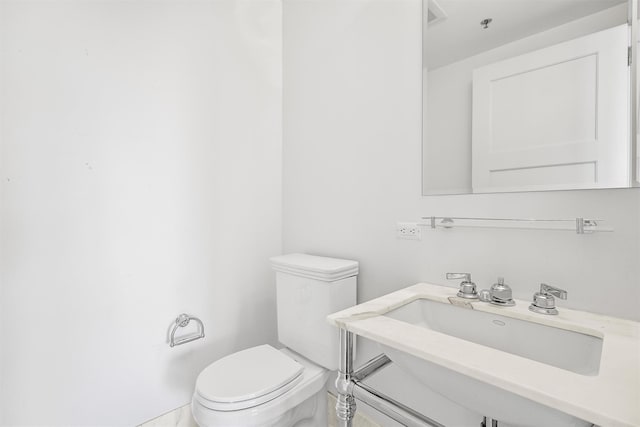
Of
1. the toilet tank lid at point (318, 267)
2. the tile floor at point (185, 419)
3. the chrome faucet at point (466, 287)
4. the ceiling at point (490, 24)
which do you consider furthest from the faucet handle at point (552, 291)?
the tile floor at point (185, 419)

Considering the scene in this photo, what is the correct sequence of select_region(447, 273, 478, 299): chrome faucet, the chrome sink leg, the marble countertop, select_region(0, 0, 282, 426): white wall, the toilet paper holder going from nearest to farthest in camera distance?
the marble countertop → the chrome sink leg → select_region(447, 273, 478, 299): chrome faucet → select_region(0, 0, 282, 426): white wall → the toilet paper holder

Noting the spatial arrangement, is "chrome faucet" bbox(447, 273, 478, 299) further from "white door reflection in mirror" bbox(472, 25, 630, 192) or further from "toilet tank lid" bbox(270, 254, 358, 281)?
"toilet tank lid" bbox(270, 254, 358, 281)

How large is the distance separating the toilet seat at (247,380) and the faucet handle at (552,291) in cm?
87

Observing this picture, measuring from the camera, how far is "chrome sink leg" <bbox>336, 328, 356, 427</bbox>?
32.4 inches

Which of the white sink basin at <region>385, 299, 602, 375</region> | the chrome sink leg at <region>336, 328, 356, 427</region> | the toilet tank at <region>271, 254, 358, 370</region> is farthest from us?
the toilet tank at <region>271, 254, 358, 370</region>

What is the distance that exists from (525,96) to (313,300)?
1.06 m

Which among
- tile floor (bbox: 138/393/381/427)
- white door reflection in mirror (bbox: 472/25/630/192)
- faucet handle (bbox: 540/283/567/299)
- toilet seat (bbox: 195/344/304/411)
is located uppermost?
white door reflection in mirror (bbox: 472/25/630/192)

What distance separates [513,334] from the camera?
0.82 metres

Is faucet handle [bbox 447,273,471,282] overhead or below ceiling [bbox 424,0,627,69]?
below

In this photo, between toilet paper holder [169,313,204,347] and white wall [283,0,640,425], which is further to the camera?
toilet paper holder [169,313,204,347]

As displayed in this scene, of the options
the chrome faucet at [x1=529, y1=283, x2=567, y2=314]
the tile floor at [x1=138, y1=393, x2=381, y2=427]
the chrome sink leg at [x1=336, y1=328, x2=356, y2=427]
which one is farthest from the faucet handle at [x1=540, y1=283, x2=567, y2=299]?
the tile floor at [x1=138, y1=393, x2=381, y2=427]

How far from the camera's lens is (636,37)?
31.0 inches

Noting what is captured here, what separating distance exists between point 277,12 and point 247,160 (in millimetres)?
925

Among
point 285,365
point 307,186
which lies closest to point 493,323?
point 285,365
